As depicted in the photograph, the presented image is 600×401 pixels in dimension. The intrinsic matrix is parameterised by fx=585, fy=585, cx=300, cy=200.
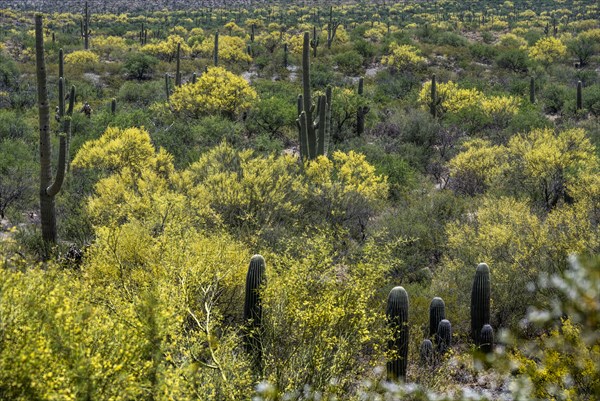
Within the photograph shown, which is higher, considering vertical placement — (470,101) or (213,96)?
(213,96)

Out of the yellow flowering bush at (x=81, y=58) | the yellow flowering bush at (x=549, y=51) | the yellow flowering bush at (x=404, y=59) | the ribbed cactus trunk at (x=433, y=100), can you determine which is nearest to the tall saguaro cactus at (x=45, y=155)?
the ribbed cactus trunk at (x=433, y=100)

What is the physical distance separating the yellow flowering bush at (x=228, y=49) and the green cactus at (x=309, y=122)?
2941 centimetres

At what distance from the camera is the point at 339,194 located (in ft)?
58.0

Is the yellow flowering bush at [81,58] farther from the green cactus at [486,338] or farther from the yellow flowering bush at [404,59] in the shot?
the green cactus at [486,338]

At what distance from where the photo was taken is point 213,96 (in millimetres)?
28641

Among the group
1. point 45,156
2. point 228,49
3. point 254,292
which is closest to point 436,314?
point 254,292

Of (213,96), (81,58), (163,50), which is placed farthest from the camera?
(163,50)

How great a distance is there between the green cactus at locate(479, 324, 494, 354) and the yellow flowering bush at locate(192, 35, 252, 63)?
39552 mm

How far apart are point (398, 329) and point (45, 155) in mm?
8537

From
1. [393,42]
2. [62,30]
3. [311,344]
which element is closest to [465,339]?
[311,344]

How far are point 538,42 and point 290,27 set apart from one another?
27106 mm

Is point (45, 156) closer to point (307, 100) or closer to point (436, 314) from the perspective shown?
point (307, 100)

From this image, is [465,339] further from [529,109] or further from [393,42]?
[393,42]

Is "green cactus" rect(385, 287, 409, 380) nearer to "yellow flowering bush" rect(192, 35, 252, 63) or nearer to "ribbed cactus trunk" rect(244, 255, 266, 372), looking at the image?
"ribbed cactus trunk" rect(244, 255, 266, 372)
